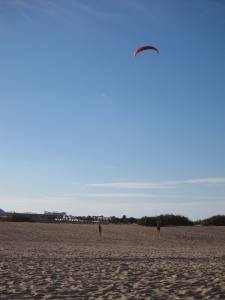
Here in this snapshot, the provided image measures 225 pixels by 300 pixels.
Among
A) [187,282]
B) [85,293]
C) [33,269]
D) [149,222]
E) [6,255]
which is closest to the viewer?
[85,293]

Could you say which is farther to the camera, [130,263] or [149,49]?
[149,49]

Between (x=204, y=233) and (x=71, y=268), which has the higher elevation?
(x=204, y=233)

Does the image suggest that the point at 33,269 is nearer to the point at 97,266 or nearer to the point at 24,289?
the point at 97,266

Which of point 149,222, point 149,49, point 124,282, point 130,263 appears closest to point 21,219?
point 149,222

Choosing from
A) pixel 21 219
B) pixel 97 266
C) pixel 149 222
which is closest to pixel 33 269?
pixel 97 266

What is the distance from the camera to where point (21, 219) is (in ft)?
219

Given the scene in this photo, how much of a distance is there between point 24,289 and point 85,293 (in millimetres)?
1406

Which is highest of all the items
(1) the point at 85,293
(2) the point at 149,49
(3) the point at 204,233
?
(2) the point at 149,49

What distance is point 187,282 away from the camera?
1197 cm

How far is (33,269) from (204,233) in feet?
90.8

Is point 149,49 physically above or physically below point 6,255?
above

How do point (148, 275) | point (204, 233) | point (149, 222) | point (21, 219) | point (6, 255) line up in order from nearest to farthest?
1. point (148, 275)
2. point (6, 255)
3. point (204, 233)
4. point (149, 222)
5. point (21, 219)

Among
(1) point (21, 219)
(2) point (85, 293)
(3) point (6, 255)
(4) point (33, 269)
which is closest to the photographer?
(2) point (85, 293)

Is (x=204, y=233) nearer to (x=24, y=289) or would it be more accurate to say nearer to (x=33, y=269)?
(x=33, y=269)
